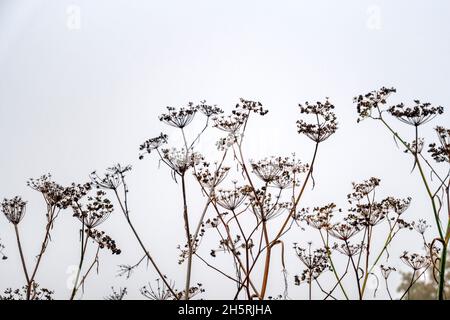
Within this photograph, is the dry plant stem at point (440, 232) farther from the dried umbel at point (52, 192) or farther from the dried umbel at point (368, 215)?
the dried umbel at point (52, 192)

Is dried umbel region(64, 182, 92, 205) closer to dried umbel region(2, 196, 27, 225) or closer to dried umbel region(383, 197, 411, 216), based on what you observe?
dried umbel region(2, 196, 27, 225)

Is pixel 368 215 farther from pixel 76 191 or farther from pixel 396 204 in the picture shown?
pixel 76 191

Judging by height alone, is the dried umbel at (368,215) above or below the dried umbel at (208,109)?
below

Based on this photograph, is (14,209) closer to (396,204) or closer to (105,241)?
(105,241)

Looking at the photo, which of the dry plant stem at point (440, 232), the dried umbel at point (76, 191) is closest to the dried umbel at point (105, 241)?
the dried umbel at point (76, 191)

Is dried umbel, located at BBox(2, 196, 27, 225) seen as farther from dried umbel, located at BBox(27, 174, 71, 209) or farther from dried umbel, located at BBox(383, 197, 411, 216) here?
dried umbel, located at BBox(383, 197, 411, 216)

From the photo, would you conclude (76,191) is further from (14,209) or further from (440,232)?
(440,232)

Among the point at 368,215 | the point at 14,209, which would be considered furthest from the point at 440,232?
the point at 14,209

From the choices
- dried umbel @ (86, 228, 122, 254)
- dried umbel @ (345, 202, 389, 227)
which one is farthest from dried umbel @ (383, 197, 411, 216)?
dried umbel @ (86, 228, 122, 254)

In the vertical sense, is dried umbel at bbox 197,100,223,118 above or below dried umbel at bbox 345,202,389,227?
above

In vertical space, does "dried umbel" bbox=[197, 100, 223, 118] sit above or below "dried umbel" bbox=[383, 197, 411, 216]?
above

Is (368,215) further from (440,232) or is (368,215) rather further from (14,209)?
(14,209)
